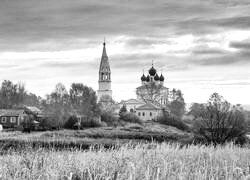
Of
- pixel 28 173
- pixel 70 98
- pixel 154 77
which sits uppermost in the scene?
pixel 154 77

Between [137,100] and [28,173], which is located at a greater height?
[137,100]

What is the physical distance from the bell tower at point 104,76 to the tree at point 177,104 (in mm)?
25947

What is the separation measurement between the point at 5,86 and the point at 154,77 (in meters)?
48.5

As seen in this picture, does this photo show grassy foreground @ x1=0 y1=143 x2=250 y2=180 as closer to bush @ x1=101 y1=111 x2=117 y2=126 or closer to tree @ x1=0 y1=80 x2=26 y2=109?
bush @ x1=101 y1=111 x2=117 y2=126

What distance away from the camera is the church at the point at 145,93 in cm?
9512

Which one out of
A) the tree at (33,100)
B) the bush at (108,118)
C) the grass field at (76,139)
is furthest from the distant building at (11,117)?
the tree at (33,100)

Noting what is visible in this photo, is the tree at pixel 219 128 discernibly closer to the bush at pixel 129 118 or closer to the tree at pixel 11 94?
the bush at pixel 129 118

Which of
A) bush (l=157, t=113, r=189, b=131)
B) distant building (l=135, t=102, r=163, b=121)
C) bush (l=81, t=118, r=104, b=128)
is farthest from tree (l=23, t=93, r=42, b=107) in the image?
bush (l=81, t=118, r=104, b=128)

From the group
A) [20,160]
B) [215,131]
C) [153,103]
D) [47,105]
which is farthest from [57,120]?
[153,103]

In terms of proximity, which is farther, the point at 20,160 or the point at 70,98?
the point at 70,98

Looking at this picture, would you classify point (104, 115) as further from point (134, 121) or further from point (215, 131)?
point (215, 131)

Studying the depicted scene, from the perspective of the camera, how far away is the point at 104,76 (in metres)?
122

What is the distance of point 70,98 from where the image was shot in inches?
2534

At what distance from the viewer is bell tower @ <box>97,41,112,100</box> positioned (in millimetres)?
122000
